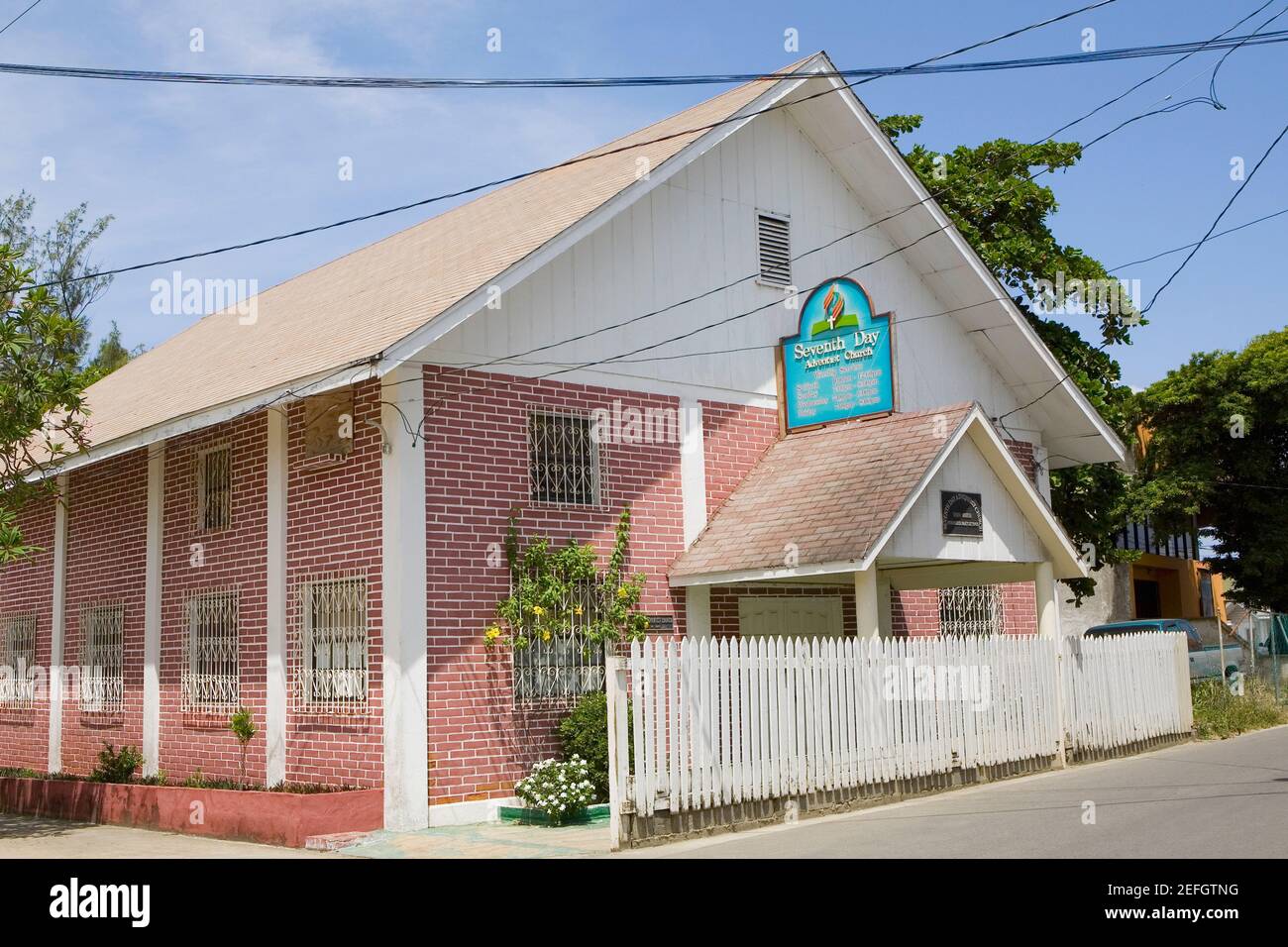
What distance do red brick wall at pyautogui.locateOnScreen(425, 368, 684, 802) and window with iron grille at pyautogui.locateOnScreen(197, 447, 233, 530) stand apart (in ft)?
12.8

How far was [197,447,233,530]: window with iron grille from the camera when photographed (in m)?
17.0

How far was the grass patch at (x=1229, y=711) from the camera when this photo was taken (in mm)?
20172

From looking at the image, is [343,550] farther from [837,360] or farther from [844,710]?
[837,360]

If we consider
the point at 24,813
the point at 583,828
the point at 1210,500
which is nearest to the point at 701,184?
the point at 583,828

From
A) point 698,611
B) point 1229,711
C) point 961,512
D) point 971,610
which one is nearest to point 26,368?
point 698,611

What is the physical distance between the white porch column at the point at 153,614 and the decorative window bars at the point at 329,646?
3.42 m

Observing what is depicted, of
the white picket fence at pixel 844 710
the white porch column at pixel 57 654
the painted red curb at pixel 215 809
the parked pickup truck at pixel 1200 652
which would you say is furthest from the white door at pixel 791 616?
the white porch column at pixel 57 654

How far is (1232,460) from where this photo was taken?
32688 mm

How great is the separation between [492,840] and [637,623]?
12.3 feet

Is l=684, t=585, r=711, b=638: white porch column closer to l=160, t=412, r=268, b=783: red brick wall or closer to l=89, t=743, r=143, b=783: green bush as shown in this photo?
l=160, t=412, r=268, b=783: red brick wall

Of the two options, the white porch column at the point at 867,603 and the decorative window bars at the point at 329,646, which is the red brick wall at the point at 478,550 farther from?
the white porch column at the point at 867,603

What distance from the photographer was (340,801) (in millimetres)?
13203

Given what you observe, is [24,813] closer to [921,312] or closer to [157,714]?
[157,714]

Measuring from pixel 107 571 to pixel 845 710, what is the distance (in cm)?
1116
